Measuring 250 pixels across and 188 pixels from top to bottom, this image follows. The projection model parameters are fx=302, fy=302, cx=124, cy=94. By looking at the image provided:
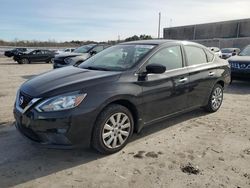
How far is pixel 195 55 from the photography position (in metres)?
6.11

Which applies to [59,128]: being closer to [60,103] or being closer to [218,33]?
[60,103]

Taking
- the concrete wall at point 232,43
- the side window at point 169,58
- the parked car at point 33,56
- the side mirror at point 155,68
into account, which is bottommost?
the parked car at point 33,56

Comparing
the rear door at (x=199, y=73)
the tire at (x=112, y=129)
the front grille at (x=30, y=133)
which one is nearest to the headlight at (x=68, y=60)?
the rear door at (x=199, y=73)

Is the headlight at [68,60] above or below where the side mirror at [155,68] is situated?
below

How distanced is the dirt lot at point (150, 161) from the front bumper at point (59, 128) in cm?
33

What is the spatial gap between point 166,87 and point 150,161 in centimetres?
142

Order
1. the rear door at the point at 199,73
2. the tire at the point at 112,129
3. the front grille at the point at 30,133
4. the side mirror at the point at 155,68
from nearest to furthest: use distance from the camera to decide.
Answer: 1. the front grille at the point at 30,133
2. the tire at the point at 112,129
3. the side mirror at the point at 155,68
4. the rear door at the point at 199,73

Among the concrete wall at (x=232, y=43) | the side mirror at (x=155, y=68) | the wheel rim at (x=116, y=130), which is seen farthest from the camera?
the concrete wall at (x=232, y=43)

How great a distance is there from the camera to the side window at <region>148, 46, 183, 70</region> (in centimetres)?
514

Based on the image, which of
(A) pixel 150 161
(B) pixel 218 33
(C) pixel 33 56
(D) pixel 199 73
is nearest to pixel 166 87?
(D) pixel 199 73

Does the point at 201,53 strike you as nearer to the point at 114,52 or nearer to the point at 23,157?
the point at 114,52

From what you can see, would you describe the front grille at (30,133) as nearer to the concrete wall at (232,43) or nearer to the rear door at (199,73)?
the rear door at (199,73)

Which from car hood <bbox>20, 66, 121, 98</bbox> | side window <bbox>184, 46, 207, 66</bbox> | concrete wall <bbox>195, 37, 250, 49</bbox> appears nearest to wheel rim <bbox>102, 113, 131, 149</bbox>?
car hood <bbox>20, 66, 121, 98</bbox>

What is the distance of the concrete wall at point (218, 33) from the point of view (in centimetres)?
4987
